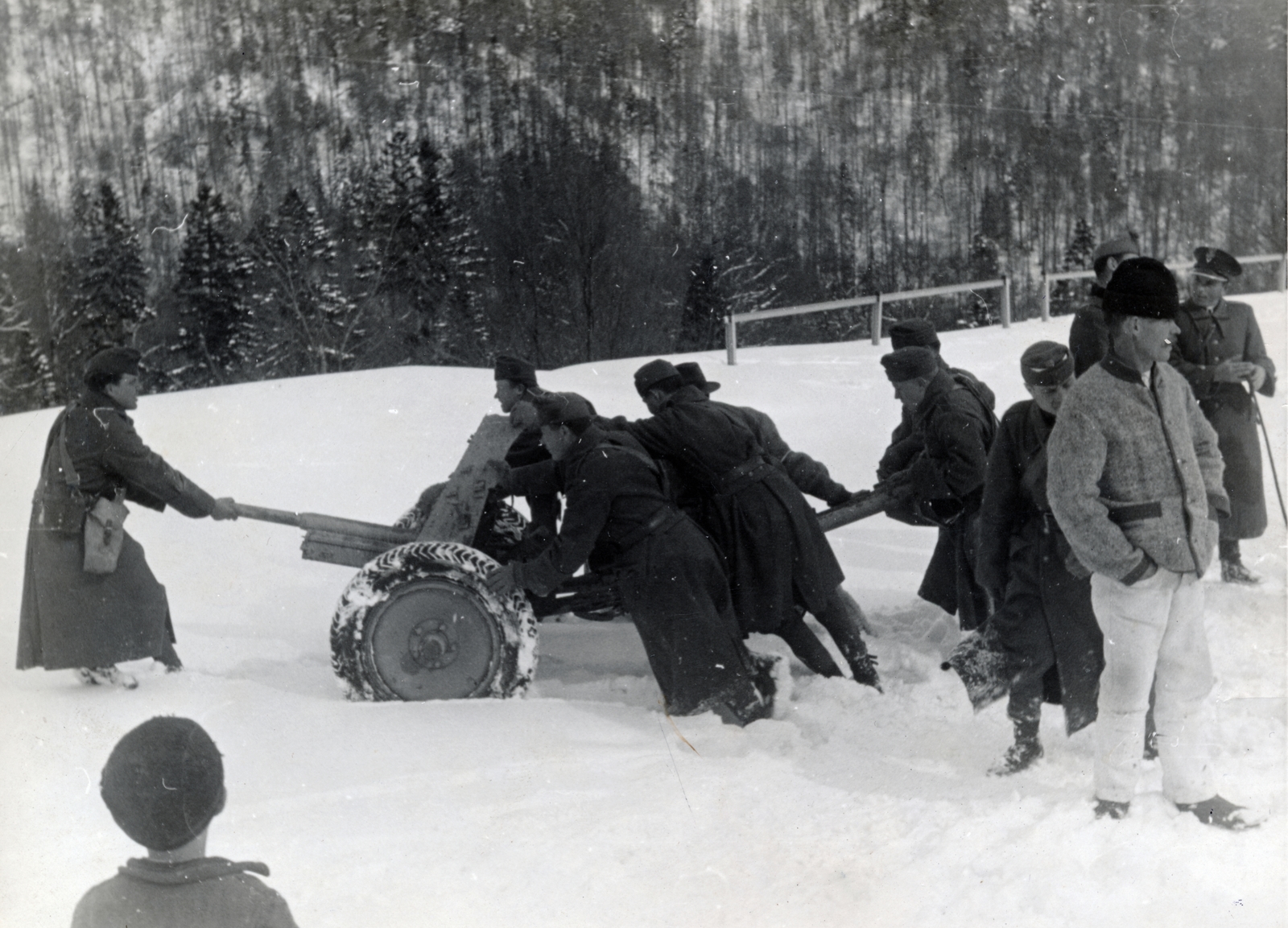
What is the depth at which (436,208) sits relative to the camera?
6.99 metres

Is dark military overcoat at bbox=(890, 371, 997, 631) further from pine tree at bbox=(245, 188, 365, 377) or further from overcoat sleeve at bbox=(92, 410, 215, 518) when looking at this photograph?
pine tree at bbox=(245, 188, 365, 377)

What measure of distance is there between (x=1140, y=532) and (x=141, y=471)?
408cm

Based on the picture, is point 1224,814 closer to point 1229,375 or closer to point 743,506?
point 743,506

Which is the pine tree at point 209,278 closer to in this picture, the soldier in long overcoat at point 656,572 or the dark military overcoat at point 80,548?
the dark military overcoat at point 80,548

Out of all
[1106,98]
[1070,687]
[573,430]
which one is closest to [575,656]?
[573,430]

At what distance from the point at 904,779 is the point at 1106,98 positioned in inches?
218

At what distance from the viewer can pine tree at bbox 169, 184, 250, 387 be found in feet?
21.2

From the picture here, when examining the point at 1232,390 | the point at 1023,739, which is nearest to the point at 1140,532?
the point at 1023,739

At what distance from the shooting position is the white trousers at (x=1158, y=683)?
3354 mm

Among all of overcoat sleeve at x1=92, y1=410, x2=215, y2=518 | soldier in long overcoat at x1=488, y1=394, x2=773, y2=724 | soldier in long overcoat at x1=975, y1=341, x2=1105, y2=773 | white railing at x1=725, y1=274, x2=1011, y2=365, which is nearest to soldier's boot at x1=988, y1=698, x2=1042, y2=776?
soldier in long overcoat at x1=975, y1=341, x2=1105, y2=773

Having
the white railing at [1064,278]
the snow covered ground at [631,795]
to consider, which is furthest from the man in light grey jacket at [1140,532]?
the white railing at [1064,278]

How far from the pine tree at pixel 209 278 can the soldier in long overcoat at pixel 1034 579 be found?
4.48 m

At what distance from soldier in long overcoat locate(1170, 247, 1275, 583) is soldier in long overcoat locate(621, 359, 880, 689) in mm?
2375

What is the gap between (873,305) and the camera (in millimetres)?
8844
